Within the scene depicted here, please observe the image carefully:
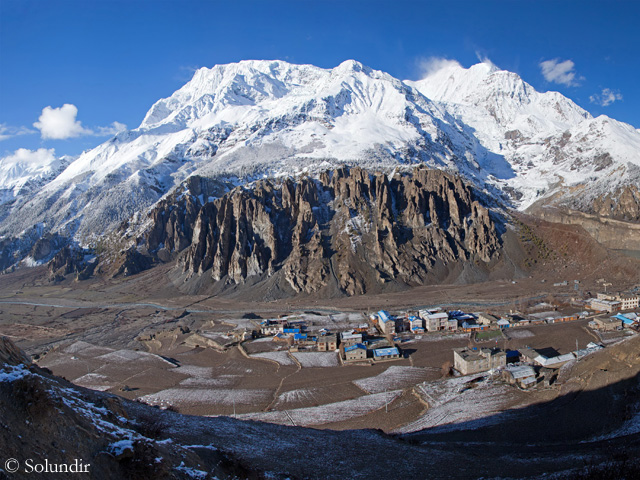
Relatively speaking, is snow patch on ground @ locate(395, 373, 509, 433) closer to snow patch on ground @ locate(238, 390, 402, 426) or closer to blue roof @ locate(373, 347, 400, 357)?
snow patch on ground @ locate(238, 390, 402, 426)

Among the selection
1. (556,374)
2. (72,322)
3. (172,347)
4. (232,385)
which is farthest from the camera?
(72,322)

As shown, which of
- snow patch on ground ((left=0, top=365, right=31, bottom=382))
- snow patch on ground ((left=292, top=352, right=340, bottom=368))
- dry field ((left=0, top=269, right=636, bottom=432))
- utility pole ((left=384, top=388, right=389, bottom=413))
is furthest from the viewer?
snow patch on ground ((left=292, top=352, right=340, bottom=368))

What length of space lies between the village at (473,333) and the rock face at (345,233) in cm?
3209

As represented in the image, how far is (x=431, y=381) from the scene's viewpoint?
43906 mm

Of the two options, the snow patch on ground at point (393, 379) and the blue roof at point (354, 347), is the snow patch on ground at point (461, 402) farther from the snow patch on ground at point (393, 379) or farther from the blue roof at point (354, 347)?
the blue roof at point (354, 347)

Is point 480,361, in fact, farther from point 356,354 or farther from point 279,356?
point 279,356

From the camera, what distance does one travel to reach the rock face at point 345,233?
10944cm

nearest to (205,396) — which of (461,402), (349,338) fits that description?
(349,338)

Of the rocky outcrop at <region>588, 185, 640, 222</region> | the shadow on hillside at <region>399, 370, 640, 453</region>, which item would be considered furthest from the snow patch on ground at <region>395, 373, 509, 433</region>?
the rocky outcrop at <region>588, 185, 640, 222</region>

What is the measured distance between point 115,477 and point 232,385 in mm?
35669

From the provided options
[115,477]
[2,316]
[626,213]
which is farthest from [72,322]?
[626,213]

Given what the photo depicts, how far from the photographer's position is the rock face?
109438mm

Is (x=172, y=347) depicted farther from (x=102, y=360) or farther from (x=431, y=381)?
(x=431, y=381)

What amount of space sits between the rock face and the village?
32086mm
